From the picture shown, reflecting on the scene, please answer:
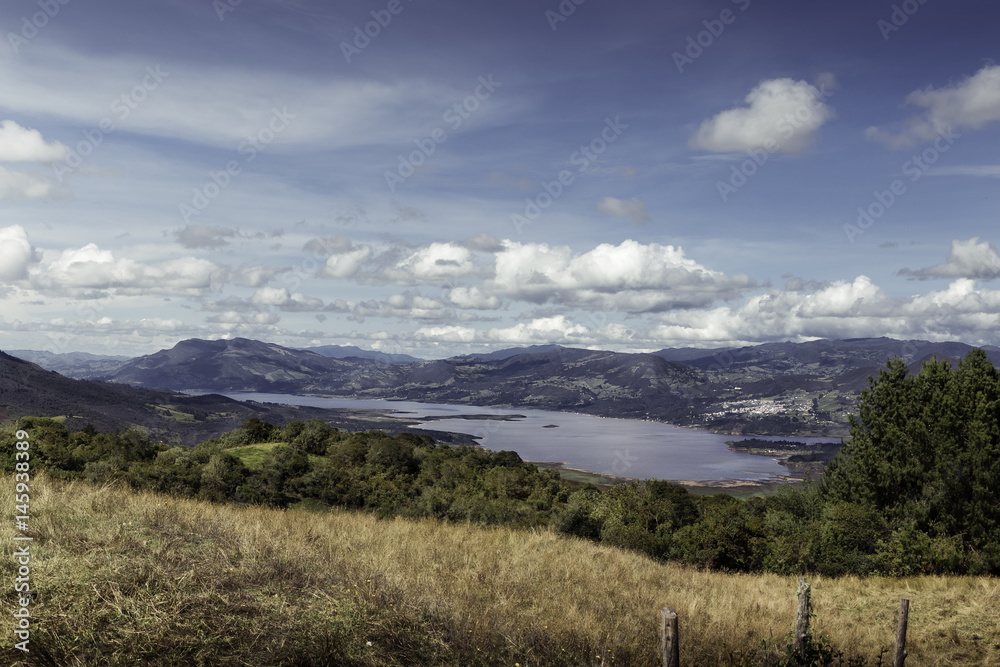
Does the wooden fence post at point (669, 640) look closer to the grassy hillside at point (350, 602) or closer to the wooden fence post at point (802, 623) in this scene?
the grassy hillside at point (350, 602)

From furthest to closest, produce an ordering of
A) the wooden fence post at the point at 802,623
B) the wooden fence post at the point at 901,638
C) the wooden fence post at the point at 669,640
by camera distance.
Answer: the wooden fence post at the point at 901,638, the wooden fence post at the point at 802,623, the wooden fence post at the point at 669,640

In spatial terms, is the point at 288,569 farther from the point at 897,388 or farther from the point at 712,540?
the point at 897,388

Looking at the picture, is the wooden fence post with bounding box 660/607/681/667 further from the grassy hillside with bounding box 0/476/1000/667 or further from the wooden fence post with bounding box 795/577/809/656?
the wooden fence post with bounding box 795/577/809/656

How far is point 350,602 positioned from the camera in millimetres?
7527

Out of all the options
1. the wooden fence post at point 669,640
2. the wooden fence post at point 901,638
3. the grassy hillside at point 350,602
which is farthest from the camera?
the wooden fence post at point 901,638

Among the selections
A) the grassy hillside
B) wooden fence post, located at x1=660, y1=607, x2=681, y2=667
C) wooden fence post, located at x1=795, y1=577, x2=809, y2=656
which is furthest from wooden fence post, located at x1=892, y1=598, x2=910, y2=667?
wooden fence post, located at x1=660, y1=607, x2=681, y2=667

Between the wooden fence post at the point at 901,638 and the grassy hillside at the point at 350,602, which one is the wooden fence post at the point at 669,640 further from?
the wooden fence post at the point at 901,638

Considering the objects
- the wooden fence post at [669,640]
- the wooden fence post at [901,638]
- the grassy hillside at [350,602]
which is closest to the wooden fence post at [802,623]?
the grassy hillside at [350,602]

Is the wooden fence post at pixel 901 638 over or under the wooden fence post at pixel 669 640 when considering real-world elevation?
under

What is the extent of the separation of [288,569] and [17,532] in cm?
389

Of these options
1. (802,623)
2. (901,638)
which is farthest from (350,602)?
(901,638)

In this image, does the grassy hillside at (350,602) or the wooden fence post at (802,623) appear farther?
the wooden fence post at (802,623)

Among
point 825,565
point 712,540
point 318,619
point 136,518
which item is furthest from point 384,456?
point 318,619

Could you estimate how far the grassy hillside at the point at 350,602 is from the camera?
6.39 metres
